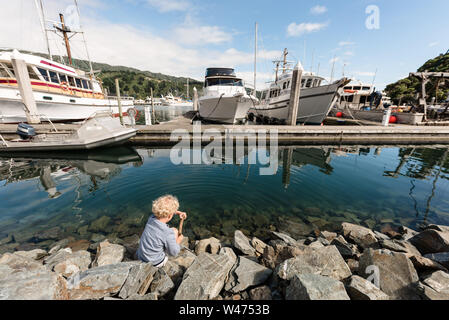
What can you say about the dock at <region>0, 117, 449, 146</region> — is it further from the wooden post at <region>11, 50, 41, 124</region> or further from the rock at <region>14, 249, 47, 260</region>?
the rock at <region>14, 249, 47, 260</region>

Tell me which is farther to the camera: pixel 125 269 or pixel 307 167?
pixel 307 167

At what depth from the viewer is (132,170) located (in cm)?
794

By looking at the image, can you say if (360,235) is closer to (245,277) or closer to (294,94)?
(245,277)

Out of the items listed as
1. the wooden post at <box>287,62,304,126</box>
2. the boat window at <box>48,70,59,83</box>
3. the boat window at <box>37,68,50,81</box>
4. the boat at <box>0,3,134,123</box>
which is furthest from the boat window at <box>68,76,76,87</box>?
the wooden post at <box>287,62,304,126</box>

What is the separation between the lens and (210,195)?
6.08 meters

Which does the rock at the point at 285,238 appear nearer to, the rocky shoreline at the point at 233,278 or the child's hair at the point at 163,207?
the rocky shoreline at the point at 233,278

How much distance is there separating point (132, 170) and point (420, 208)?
11.1 meters

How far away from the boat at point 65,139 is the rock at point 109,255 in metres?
8.56

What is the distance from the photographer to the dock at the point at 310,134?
1227 centimetres

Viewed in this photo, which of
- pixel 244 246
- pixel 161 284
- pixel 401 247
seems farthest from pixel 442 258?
pixel 161 284

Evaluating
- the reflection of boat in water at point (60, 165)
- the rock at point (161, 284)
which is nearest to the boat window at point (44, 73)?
the reflection of boat in water at point (60, 165)

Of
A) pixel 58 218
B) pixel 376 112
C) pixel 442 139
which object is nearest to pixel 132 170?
pixel 58 218

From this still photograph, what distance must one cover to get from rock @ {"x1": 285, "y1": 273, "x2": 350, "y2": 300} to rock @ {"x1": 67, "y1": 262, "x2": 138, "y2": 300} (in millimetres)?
2095
